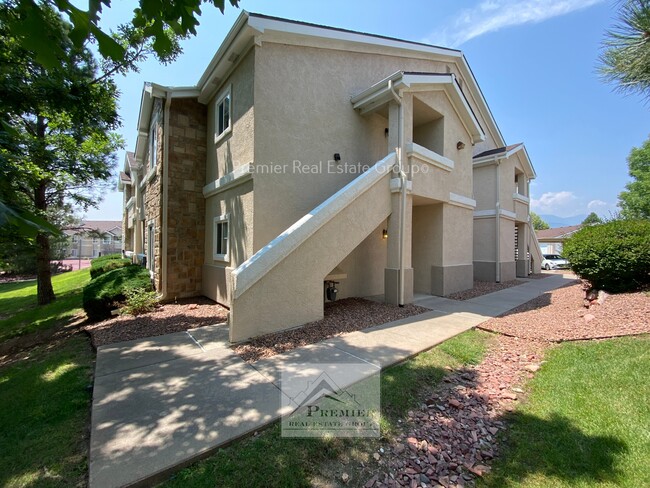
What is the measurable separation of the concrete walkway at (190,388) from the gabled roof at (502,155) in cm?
1103

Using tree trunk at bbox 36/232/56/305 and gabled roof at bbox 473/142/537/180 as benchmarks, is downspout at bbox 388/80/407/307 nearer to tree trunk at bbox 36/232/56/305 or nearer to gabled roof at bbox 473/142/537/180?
gabled roof at bbox 473/142/537/180

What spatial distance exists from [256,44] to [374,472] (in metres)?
9.29

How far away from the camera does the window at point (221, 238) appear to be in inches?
352

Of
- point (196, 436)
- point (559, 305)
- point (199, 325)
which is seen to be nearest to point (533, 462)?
point (196, 436)

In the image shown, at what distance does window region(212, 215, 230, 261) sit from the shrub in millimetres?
2241

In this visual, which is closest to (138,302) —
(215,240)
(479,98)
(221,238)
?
(215,240)

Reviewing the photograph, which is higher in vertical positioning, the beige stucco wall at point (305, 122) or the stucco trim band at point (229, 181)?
the beige stucco wall at point (305, 122)

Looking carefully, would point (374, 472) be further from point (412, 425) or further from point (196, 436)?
point (196, 436)

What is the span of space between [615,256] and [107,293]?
585 inches

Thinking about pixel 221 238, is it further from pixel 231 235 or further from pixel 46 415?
pixel 46 415

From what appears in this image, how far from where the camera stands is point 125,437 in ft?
9.85

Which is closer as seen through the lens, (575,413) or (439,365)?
(575,413)

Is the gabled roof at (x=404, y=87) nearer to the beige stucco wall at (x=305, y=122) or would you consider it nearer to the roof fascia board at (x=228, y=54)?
the beige stucco wall at (x=305, y=122)

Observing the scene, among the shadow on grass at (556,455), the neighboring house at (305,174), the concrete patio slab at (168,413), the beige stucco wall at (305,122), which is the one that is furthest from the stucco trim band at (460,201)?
the concrete patio slab at (168,413)
